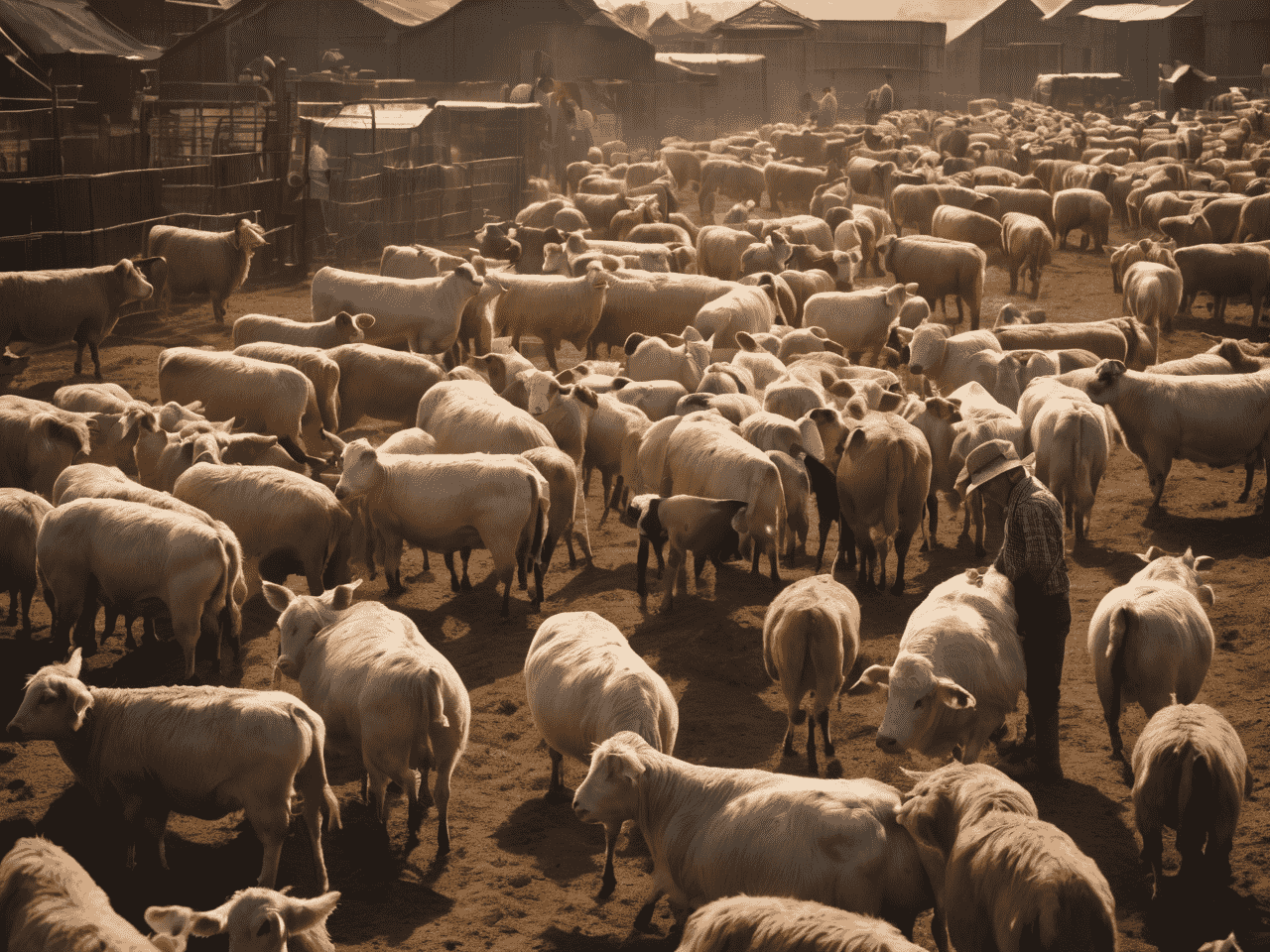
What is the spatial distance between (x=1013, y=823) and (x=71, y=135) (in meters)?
24.8

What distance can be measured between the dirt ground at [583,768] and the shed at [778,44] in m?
53.3

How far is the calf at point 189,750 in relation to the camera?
541 centimetres

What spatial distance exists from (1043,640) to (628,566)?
13.9 ft

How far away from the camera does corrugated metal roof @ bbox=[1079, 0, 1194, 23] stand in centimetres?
5623

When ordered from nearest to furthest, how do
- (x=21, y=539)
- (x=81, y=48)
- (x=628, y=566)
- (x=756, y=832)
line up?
(x=756, y=832)
(x=21, y=539)
(x=628, y=566)
(x=81, y=48)

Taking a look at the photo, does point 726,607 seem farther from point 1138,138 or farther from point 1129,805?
point 1138,138

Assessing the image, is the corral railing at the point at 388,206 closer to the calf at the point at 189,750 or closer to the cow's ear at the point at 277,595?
the cow's ear at the point at 277,595

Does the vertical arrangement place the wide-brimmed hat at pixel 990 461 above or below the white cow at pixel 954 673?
above

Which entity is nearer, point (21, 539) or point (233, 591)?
point (233, 591)

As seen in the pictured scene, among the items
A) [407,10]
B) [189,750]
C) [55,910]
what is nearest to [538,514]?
[189,750]

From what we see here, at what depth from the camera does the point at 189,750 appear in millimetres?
5457

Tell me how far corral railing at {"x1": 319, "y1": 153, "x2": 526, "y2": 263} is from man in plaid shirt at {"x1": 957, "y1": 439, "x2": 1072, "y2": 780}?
1811 centimetres

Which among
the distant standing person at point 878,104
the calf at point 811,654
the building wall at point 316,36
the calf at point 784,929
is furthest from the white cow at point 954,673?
the distant standing person at point 878,104

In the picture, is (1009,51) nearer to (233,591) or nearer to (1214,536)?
(1214,536)
